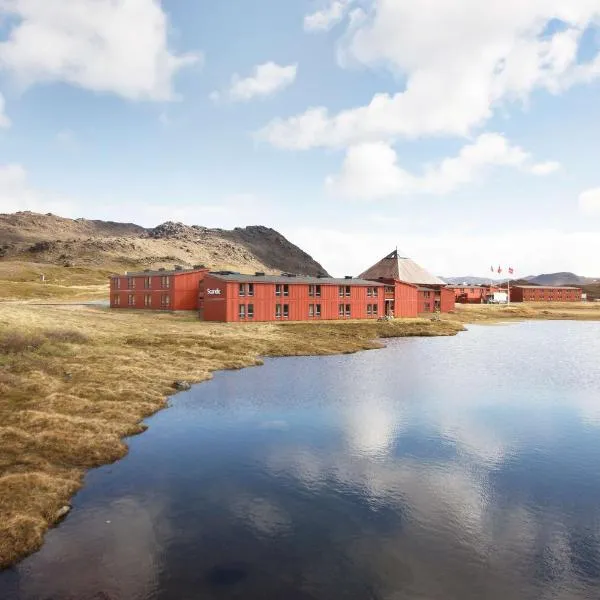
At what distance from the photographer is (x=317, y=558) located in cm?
1722

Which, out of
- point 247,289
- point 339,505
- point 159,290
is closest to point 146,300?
point 159,290

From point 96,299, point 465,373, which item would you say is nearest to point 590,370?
point 465,373

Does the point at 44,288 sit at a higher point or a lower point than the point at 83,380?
higher

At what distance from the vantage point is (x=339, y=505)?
2114cm

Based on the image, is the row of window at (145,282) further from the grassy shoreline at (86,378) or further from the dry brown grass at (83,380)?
the dry brown grass at (83,380)

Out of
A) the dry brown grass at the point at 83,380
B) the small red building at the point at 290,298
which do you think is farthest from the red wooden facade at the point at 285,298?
the dry brown grass at the point at 83,380

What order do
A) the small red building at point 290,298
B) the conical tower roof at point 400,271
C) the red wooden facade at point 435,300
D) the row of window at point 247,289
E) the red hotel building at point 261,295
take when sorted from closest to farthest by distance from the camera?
the small red building at point 290,298 < the row of window at point 247,289 < the red hotel building at point 261,295 < the red wooden facade at point 435,300 < the conical tower roof at point 400,271

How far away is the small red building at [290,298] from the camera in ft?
286

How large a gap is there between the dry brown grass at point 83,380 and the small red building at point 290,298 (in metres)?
7.25

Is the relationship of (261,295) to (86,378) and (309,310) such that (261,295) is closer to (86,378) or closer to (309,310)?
(309,310)

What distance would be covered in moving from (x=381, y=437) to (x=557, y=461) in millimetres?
9542

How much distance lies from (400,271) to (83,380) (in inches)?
4233

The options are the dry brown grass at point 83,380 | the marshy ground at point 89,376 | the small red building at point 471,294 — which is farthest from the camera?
the small red building at point 471,294

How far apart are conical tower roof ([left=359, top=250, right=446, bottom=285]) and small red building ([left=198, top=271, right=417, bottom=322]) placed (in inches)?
1023
